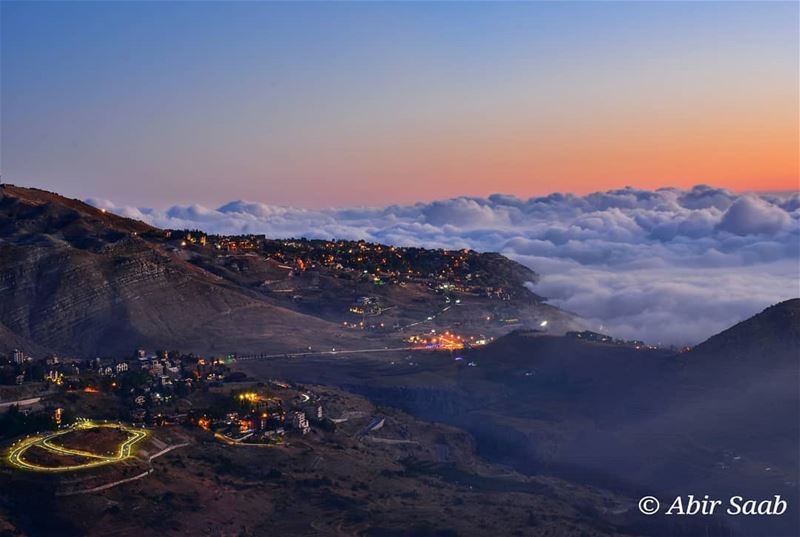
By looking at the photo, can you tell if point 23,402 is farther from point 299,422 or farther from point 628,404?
point 628,404

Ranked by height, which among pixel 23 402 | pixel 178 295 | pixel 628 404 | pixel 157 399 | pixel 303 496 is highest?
pixel 178 295

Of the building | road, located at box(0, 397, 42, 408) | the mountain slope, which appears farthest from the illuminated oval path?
the mountain slope

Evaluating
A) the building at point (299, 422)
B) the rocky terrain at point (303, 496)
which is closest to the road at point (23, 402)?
the rocky terrain at point (303, 496)

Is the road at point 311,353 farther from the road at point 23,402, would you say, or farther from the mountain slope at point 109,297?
the road at point 23,402

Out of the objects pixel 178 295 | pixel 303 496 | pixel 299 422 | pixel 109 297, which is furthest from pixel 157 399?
pixel 178 295

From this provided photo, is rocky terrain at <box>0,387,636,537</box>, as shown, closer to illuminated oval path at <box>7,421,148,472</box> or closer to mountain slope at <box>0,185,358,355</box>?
illuminated oval path at <box>7,421,148,472</box>
